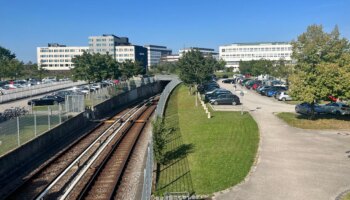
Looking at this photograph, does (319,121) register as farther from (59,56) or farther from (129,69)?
(59,56)

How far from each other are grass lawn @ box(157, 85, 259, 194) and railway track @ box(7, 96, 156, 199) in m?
2.79

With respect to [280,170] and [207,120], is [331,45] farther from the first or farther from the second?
[280,170]

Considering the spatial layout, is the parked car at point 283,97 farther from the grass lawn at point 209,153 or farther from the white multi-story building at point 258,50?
the white multi-story building at point 258,50

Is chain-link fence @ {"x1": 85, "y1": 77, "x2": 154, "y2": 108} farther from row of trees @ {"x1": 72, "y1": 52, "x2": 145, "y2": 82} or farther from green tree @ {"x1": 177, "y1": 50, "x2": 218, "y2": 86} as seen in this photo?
green tree @ {"x1": 177, "y1": 50, "x2": 218, "y2": 86}

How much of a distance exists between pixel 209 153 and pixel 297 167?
4.91 m

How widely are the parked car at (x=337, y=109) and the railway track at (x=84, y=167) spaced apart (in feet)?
53.7

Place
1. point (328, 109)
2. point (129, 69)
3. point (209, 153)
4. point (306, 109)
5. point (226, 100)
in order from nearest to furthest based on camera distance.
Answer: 1. point (209, 153)
2. point (306, 109)
3. point (328, 109)
4. point (226, 100)
5. point (129, 69)

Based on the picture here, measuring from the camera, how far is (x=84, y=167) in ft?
66.4

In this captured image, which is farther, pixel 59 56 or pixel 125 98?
pixel 59 56

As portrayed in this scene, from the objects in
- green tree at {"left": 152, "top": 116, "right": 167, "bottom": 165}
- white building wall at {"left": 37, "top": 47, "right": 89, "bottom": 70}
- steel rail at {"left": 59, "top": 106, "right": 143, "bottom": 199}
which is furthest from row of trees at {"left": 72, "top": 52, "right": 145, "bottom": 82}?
white building wall at {"left": 37, "top": 47, "right": 89, "bottom": 70}

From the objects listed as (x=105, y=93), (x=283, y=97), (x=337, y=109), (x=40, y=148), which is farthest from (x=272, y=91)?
(x=40, y=148)

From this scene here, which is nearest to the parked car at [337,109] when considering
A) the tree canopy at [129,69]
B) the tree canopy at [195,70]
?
the tree canopy at [195,70]

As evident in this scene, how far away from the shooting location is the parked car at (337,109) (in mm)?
31828

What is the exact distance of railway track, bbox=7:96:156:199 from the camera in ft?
53.8
